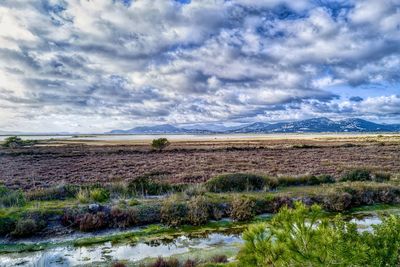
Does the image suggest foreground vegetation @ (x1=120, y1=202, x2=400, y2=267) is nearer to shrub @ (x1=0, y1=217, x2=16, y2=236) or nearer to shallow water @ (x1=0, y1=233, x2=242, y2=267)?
shallow water @ (x1=0, y1=233, x2=242, y2=267)

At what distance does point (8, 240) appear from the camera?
45.4 ft

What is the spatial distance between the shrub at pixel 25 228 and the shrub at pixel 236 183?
1071 cm

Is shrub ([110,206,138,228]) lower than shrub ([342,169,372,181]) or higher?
higher

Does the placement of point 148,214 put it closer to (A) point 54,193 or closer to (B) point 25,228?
(B) point 25,228

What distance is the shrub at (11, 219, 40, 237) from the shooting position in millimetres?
14125

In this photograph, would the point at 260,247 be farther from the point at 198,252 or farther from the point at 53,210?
the point at 53,210

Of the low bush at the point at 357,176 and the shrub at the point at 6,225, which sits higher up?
the shrub at the point at 6,225

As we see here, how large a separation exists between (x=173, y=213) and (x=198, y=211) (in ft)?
4.08

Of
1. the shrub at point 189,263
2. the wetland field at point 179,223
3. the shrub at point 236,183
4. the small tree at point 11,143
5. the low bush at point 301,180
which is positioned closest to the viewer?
the wetland field at point 179,223

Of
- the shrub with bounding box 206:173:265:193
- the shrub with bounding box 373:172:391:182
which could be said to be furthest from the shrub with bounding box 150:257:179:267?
the shrub with bounding box 373:172:391:182

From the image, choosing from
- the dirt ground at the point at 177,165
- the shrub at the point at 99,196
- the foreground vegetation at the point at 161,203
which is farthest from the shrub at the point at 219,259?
the dirt ground at the point at 177,165

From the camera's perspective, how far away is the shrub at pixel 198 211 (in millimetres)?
15630

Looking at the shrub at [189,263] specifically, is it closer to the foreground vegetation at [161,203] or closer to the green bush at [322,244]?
the foreground vegetation at [161,203]

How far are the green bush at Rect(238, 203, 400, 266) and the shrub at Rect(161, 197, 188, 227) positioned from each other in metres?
10.9
